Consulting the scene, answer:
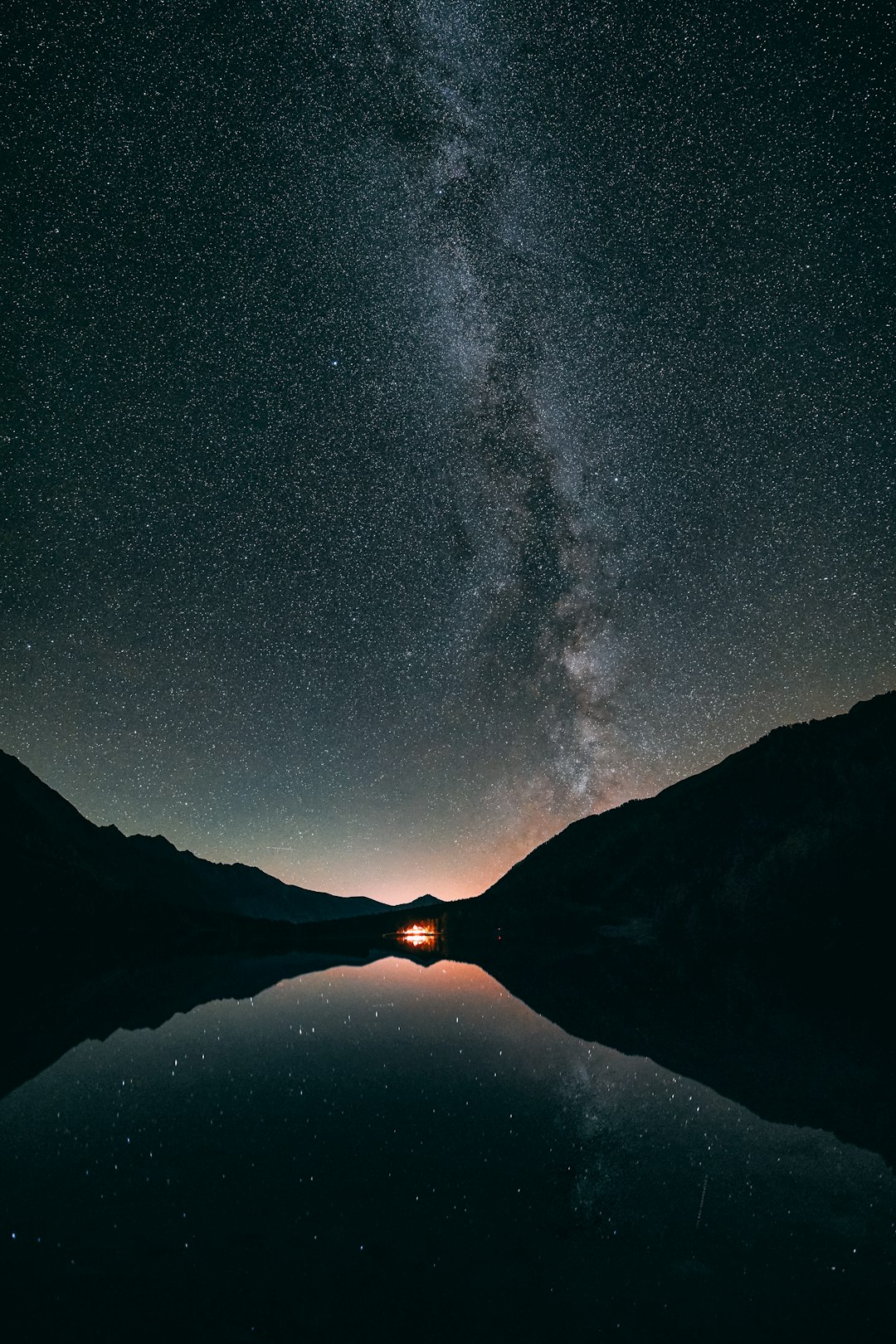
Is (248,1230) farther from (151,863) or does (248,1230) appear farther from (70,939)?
(151,863)

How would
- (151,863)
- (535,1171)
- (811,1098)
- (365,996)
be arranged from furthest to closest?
(151,863)
(365,996)
(811,1098)
(535,1171)

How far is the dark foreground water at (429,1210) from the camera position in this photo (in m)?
4.20

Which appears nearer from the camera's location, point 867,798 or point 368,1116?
point 368,1116

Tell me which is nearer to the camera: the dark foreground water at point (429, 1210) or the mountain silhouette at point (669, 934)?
the dark foreground water at point (429, 1210)

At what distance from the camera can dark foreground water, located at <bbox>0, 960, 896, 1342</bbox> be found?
13.8 ft

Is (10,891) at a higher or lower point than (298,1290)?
higher

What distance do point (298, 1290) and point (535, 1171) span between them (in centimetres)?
Result: 316

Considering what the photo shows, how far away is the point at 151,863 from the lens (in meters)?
186

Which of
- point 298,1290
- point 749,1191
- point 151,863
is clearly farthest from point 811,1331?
point 151,863

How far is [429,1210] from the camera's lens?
574 centimetres

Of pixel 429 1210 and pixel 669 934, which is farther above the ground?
pixel 429 1210

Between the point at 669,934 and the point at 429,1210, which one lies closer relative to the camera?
the point at 429,1210

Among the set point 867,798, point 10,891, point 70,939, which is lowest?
point 70,939

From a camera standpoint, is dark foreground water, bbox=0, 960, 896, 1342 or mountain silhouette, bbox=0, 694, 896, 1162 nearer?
dark foreground water, bbox=0, 960, 896, 1342
